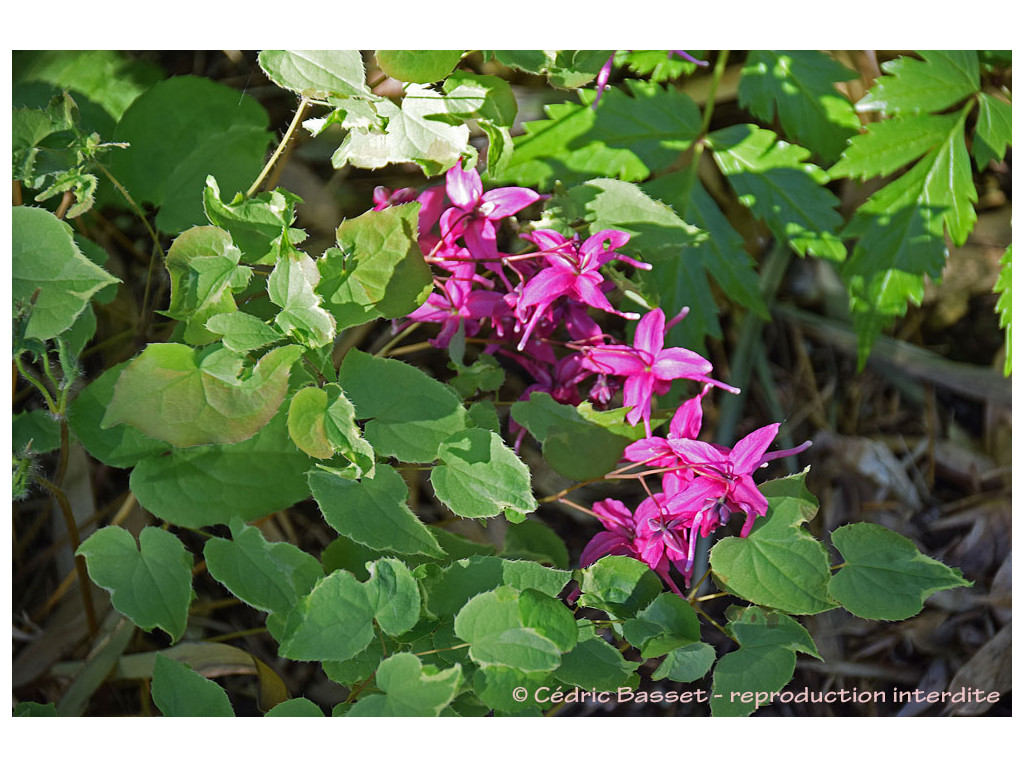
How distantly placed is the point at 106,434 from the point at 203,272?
0.91 ft

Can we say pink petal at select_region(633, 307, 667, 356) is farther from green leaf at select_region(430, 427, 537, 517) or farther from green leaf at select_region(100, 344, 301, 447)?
green leaf at select_region(100, 344, 301, 447)

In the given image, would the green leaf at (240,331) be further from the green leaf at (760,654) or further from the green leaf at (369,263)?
the green leaf at (760,654)

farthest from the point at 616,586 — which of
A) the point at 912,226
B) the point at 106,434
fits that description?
the point at 912,226

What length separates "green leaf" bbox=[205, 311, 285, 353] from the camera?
2.96 feet

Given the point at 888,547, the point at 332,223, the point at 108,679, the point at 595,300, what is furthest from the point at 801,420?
the point at 108,679

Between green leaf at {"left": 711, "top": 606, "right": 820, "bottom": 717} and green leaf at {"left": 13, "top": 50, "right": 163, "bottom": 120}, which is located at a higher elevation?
green leaf at {"left": 13, "top": 50, "right": 163, "bottom": 120}

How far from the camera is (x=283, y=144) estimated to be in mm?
1031

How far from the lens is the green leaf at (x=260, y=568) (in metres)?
0.99

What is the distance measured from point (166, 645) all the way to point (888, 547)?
1056 millimetres

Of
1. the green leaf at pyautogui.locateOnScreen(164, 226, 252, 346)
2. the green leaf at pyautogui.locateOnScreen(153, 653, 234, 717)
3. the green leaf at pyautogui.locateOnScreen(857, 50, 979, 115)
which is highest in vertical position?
the green leaf at pyautogui.locateOnScreen(857, 50, 979, 115)

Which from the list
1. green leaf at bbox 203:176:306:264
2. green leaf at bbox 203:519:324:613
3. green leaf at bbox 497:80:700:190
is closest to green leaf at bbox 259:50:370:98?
green leaf at bbox 203:176:306:264

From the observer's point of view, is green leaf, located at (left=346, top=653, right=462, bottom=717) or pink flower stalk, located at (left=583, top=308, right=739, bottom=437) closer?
green leaf, located at (left=346, top=653, right=462, bottom=717)

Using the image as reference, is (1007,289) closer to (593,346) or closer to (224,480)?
(593,346)

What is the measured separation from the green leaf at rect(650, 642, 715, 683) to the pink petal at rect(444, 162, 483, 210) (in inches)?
23.4
